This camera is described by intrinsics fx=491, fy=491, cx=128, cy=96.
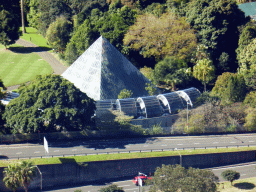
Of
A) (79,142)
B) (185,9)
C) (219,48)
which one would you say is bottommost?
(79,142)

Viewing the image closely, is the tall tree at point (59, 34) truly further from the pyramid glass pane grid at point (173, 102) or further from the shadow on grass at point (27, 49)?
the pyramid glass pane grid at point (173, 102)

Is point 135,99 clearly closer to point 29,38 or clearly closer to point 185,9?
point 185,9

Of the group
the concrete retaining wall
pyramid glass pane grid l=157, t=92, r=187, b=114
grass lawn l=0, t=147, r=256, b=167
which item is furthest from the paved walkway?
the concrete retaining wall

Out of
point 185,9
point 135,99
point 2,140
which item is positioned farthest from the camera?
point 185,9

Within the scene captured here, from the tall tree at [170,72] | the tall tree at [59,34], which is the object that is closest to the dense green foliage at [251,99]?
the tall tree at [170,72]

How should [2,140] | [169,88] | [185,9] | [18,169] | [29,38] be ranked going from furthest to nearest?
[29,38]
[185,9]
[169,88]
[2,140]
[18,169]

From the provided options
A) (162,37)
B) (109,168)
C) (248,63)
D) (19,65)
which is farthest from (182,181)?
(19,65)

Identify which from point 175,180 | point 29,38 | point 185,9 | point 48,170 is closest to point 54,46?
point 29,38

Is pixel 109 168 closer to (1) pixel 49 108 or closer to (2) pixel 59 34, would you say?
(1) pixel 49 108
